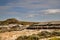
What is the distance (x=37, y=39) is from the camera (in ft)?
94.1

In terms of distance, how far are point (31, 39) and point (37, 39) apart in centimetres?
92

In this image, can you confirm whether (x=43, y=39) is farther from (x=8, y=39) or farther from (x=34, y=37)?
(x=8, y=39)

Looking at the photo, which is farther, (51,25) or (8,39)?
(51,25)

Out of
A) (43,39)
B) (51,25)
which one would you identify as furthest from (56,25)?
(43,39)

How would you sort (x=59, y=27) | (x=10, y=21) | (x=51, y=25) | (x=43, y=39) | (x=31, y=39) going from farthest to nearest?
(x=10, y=21), (x=51, y=25), (x=59, y=27), (x=43, y=39), (x=31, y=39)

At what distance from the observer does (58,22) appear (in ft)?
181

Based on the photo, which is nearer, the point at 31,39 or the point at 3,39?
the point at 31,39

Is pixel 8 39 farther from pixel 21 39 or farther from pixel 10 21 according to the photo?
pixel 10 21

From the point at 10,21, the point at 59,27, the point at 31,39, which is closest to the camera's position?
the point at 31,39

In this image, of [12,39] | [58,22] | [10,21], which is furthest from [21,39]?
[10,21]

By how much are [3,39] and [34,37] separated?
658cm

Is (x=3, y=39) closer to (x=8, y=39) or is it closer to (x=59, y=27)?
(x=8, y=39)

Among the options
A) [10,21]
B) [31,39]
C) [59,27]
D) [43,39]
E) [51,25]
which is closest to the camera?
[31,39]

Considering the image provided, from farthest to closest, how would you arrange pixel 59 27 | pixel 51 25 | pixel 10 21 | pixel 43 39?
pixel 10 21 → pixel 51 25 → pixel 59 27 → pixel 43 39
